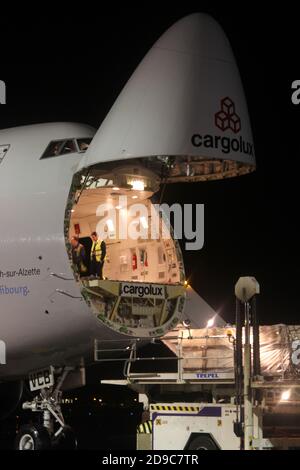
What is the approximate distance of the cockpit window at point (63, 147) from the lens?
17.7m

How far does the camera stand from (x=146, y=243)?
1931 centimetres

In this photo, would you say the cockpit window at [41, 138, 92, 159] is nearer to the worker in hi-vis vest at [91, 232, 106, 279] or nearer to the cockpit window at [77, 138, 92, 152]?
the cockpit window at [77, 138, 92, 152]

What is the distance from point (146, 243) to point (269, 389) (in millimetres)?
4656

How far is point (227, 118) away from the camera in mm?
15703

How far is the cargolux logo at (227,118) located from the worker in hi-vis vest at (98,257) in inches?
167

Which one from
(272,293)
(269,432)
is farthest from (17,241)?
(272,293)

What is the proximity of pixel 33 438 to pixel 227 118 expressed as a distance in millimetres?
7107

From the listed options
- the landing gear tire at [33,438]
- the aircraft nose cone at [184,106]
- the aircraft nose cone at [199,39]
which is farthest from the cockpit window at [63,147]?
the landing gear tire at [33,438]

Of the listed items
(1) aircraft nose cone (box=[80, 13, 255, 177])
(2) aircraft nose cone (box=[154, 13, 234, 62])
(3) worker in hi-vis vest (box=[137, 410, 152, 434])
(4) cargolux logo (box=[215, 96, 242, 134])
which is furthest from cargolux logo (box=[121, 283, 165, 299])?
(2) aircraft nose cone (box=[154, 13, 234, 62])

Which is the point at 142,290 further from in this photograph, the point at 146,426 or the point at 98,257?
the point at 146,426

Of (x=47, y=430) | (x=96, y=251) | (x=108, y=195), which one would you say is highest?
(x=108, y=195)

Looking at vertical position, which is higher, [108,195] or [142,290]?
[108,195]

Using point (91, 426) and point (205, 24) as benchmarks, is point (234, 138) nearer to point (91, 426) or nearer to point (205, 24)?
point (205, 24)

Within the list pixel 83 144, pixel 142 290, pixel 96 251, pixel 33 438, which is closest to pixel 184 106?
pixel 83 144
